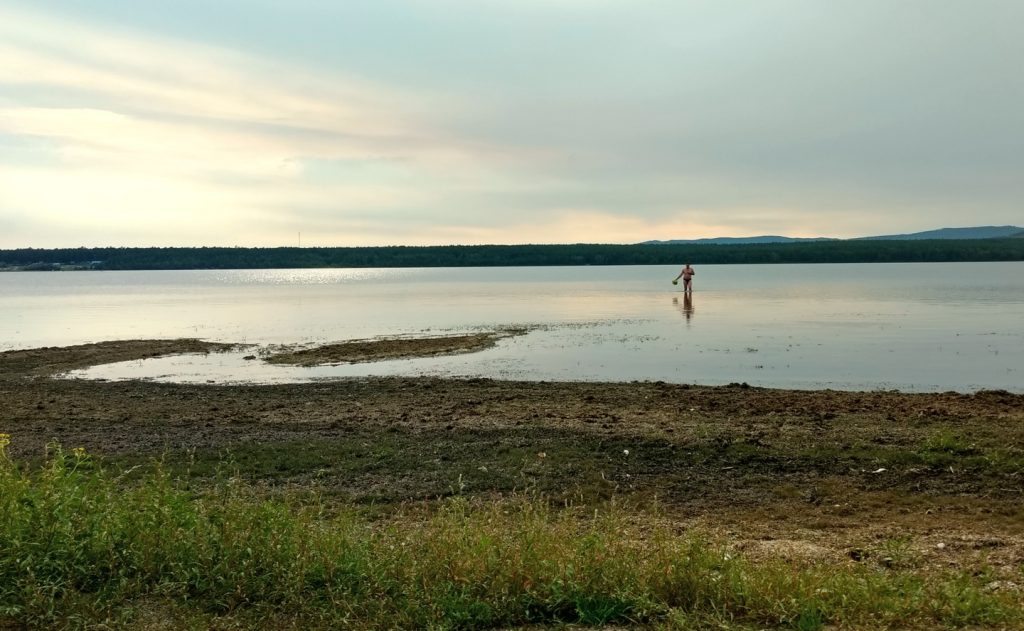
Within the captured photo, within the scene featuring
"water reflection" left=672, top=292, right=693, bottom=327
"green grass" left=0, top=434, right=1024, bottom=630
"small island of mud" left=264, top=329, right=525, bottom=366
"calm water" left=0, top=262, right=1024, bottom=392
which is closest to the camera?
"green grass" left=0, top=434, right=1024, bottom=630

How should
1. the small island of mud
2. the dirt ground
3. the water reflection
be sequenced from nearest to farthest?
1. the dirt ground
2. the small island of mud
3. the water reflection

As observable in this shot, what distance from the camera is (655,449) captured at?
10.3 metres

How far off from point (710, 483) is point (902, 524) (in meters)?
2.15

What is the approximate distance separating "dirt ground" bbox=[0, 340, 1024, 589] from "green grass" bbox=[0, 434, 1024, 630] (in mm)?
1077

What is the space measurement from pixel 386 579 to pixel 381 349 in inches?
830

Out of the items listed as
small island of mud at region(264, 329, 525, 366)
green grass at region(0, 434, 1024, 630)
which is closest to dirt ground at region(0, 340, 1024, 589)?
green grass at region(0, 434, 1024, 630)

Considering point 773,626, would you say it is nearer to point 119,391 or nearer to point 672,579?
point 672,579

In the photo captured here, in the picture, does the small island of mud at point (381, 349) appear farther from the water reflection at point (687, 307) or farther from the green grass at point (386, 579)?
the green grass at point (386, 579)

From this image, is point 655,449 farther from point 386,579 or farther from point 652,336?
point 652,336

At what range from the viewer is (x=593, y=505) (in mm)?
8086

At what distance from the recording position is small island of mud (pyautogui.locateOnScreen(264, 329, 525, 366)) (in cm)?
2378

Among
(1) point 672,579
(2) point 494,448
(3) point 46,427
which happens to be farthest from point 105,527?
(3) point 46,427

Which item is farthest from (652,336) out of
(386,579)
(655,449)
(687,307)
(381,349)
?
(386,579)

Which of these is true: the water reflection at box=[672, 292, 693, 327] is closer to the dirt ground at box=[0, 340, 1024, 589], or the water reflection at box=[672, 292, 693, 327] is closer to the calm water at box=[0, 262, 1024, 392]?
the calm water at box=[0, 262, 1024, 392]
